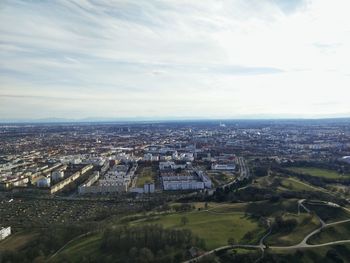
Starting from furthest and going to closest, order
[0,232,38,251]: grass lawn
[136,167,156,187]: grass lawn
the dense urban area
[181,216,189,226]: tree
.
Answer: [136,167,156,187]: grass lawn
[181,216,189,226]: tree
[0,232,38,251]: grass lawn
the dense urban area

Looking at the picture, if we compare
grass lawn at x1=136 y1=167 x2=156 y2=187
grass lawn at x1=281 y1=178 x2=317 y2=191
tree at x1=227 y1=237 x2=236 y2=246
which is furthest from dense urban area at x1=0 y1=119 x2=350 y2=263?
grass lawn at x1=136 y1=167 x2=156 y2=187

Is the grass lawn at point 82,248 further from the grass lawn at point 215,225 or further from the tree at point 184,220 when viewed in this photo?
the tree at point 184,220

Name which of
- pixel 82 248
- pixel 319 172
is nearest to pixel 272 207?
pixel 82 248

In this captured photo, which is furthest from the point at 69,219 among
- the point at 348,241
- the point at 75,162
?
the point at 75,162

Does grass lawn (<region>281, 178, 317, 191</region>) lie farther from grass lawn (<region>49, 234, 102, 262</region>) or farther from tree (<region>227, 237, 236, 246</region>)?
grass lawn (<region>49, 234, 102, 262</region>)

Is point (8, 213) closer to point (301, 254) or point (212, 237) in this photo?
point (212, 237)

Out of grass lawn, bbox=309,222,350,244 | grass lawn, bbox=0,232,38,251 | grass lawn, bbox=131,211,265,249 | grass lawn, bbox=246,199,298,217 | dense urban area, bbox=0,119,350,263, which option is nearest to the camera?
dense urban area, bbox=0,119,350,263
